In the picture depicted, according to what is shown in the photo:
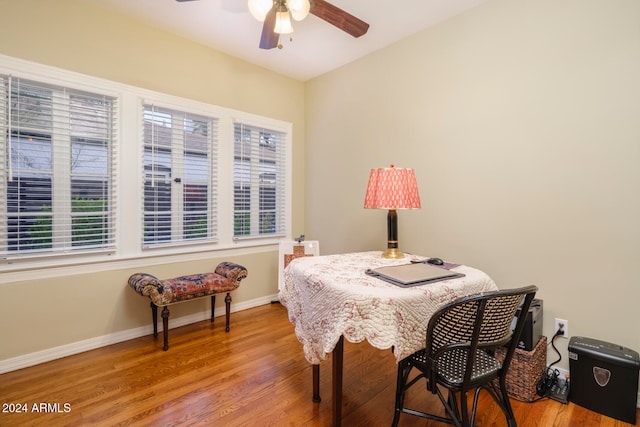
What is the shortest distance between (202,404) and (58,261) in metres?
1.64

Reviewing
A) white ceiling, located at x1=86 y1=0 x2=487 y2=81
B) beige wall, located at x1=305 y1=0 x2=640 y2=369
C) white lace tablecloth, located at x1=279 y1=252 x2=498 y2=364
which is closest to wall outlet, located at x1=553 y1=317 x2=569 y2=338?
beige wall, located at x1=305 y1=0 x2=640 y2=369

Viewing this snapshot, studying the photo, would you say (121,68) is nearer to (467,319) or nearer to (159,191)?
(159,191)

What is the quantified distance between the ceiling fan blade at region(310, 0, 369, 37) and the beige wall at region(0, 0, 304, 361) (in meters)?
1.57

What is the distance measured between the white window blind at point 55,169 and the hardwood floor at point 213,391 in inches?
36.7

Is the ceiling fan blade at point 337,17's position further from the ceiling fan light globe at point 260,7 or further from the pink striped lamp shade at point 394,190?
the pink striped lamp shade at point 394,190

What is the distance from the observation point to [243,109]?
3398 mm

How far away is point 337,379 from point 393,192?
3.75ft

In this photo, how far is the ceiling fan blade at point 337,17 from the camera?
1967 millimetres

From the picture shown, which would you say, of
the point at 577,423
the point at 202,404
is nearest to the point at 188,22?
the point at 202,404

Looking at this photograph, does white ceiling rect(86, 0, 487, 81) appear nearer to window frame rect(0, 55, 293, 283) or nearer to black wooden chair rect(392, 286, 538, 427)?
window frame rect(0, 55, 293, 283)

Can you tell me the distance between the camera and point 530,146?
84.2 inches

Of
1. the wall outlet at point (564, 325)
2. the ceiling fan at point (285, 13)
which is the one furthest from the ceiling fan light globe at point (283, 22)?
the wall outlet at point (564, 325)

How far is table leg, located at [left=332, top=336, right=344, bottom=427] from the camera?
150cm

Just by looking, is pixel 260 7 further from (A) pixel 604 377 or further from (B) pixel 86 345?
(A) pixel 604 377
